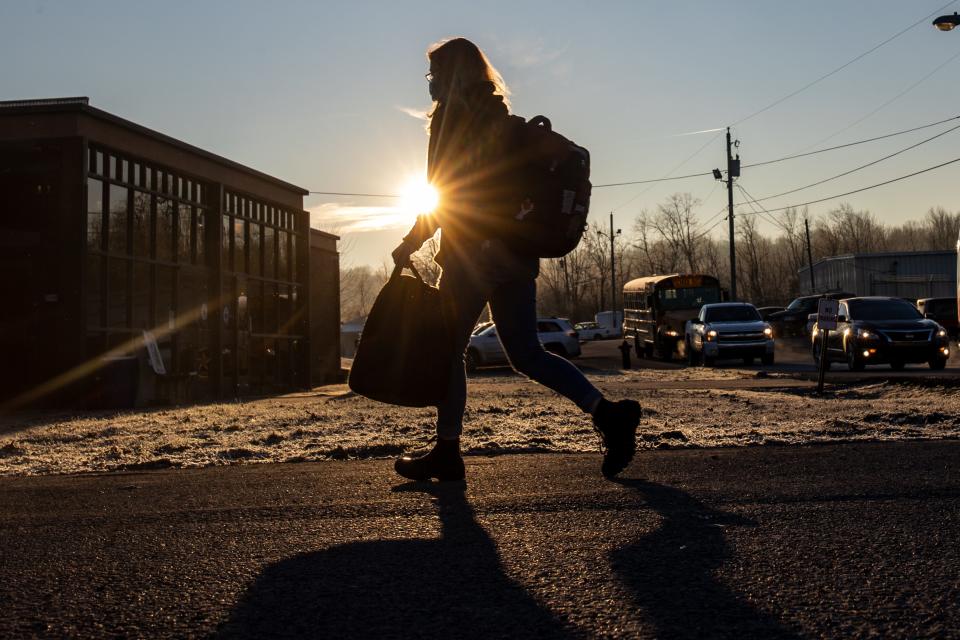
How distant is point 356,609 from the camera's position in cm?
229

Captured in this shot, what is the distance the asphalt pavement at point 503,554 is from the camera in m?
2.18

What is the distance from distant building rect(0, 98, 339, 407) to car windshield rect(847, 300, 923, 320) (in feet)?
44.2

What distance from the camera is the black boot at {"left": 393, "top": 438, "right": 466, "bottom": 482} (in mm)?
4410

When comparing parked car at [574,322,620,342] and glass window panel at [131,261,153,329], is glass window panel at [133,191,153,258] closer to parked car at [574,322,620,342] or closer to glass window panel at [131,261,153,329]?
glass window panel at [131,261,153,329]

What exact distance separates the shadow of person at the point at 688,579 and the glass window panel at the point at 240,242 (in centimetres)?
1992

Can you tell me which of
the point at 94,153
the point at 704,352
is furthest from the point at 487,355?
the point at 94,153

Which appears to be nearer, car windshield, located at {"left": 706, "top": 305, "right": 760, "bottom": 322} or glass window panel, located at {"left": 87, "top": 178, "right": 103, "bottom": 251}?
glass window panel, located at {"left": 87, "top": 178, "right": 103, "bottom": 251}

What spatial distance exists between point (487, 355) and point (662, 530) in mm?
29926

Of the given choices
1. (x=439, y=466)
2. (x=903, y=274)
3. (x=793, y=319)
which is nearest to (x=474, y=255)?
(x=439, y=466)

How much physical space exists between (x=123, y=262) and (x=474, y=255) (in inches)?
579

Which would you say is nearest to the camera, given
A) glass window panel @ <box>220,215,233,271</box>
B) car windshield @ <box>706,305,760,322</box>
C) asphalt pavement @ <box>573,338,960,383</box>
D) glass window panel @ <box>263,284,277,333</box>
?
glass window panel @ <box>220,215,233,271</box>

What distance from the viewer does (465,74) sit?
4.47 meters

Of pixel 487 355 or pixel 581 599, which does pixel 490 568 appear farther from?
pixel 487 355

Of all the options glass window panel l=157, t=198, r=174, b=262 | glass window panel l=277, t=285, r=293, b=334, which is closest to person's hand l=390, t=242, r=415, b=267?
glass window panel l=157, t=198, r=174, b=262
